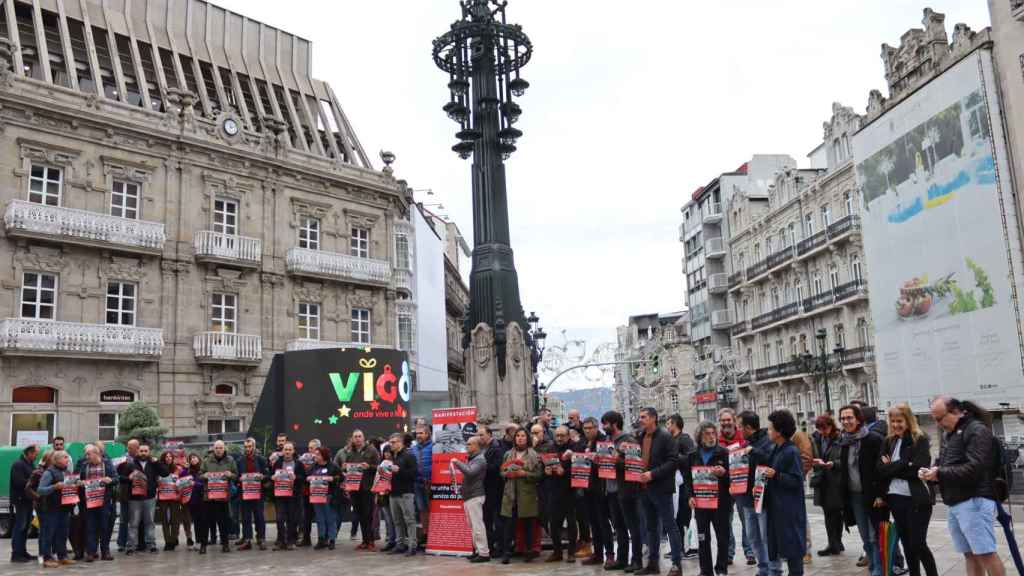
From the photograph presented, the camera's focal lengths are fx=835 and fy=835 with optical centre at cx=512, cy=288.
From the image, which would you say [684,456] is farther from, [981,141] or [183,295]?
[981,141]

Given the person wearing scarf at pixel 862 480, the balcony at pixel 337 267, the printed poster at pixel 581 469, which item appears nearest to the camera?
the person wearing scarf at pixel 862 480

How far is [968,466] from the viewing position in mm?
6617

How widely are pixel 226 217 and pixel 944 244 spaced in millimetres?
28361

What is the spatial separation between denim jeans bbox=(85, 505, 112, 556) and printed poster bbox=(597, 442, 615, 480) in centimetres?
859

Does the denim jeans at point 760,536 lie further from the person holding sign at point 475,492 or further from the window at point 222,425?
the window at point 222,425

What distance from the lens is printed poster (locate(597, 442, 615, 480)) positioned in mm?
10492

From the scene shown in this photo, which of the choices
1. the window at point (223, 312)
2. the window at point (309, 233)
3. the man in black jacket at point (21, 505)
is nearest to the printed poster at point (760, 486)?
the man in black jacket at point (21, 505)

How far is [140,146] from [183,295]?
542 centimetres

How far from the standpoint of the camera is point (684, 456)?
32.2ft

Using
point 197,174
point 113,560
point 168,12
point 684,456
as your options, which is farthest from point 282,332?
point 684,456

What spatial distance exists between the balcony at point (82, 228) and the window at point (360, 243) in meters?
8.60

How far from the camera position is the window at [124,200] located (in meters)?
28.8

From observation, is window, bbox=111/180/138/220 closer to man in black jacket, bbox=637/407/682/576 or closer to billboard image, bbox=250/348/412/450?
billboard image, bbox=250/348/412/450

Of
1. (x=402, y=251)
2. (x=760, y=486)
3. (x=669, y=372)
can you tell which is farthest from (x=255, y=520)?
(x=669, y=372)
